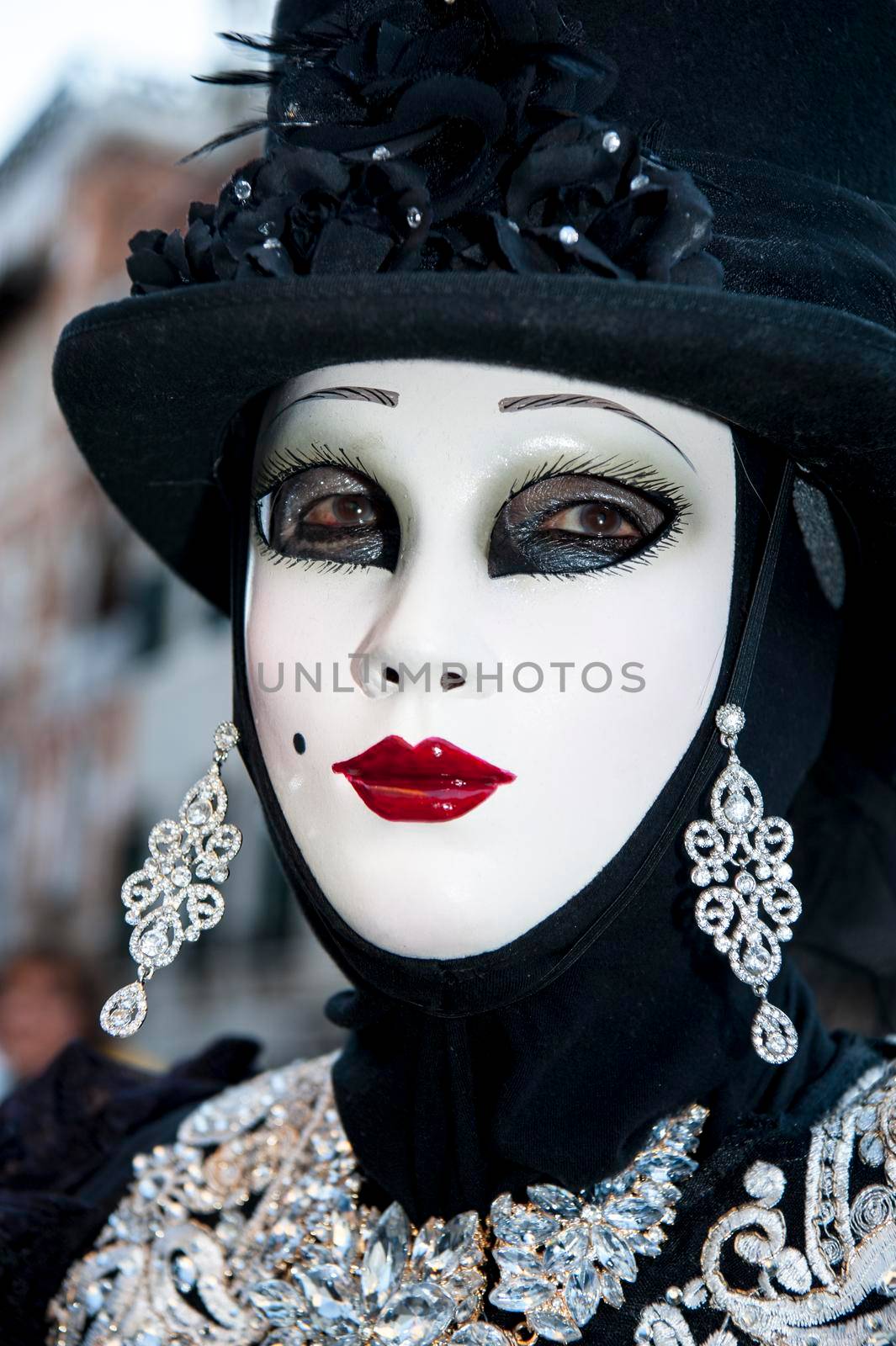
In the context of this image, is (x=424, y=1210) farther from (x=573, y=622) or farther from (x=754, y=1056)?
(x=573, y=622)

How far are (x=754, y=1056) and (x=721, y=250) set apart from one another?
94 cm

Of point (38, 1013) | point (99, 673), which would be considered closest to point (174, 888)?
point (38, 1013)

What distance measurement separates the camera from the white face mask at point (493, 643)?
1.50 m

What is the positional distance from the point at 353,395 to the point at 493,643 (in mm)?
356

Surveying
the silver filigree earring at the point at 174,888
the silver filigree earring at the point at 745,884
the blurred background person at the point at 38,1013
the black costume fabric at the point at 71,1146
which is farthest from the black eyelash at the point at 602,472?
the blurred background person at the point at 38,1013

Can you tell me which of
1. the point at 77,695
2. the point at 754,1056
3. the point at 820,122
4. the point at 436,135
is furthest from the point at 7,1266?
the point at 77,695

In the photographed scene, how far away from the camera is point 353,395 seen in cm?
162

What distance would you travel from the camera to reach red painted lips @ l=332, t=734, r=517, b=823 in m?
1.49

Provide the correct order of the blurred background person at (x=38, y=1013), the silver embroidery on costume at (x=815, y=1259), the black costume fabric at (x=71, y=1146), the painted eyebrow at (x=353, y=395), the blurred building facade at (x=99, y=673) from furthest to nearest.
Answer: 1. the blurred building facade at (x=99, y=673)
2. the blurred background person at (x=38, y=1013)
3. the black costume fabric at (x=71, y=1146)
4. the painted eyebrow at (x=353, y=395)
5. the silver embroidery on costume at (x=815, y=1259)

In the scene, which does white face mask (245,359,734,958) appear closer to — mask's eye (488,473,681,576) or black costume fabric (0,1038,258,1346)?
mask's eye (488,473,681,576)

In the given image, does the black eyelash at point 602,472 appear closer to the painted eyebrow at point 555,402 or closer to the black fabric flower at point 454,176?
the painted eyebrow at point 555,402

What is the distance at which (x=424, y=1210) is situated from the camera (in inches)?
66.9

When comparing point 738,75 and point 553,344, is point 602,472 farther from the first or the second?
point 738,75

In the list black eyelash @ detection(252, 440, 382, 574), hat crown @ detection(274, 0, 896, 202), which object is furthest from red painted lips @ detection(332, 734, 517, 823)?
hat crown @ detection(274, 0, 896, 202)
